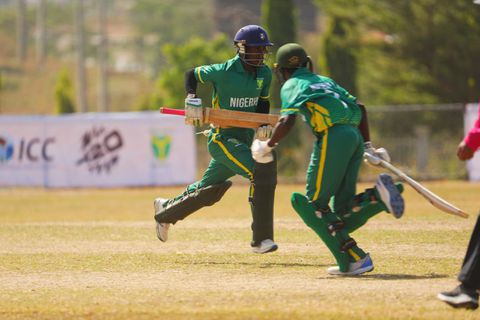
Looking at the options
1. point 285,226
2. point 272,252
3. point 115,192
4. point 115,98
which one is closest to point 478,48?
point 115,192

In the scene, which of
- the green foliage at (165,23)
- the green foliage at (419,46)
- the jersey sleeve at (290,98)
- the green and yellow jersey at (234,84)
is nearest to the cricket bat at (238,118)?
the green and yellow jersey at (234,84)

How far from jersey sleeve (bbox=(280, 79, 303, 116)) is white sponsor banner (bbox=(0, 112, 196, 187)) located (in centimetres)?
1865

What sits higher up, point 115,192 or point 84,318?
point 84,318

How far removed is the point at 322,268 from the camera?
33.2 feet

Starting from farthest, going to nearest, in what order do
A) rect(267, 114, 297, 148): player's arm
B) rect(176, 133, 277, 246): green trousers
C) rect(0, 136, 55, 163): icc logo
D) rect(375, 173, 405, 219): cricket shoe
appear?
rect(0, 136, 55, 163): icc logo < rect(176, 133, 277, 246): green trousers < rect(267, 114, 297, 148): player's arm < rect(375, 173, 405, 219): cricket shoe

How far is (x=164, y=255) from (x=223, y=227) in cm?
350

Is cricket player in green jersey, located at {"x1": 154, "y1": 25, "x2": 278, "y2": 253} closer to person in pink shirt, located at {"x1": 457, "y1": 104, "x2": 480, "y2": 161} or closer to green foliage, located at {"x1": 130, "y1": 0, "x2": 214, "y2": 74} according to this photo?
person in pink shirt, located at {"x1": 457, "y1": 104, "x2": 480, "y2": 161}

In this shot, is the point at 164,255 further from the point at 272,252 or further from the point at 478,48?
the point at 478,48

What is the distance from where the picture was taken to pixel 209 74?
436 inches

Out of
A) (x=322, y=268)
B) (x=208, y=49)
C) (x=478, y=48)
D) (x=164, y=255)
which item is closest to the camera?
(x=322, y=268)

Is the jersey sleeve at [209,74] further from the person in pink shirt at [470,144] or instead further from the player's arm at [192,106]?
the person in pink shirt at [470,144]

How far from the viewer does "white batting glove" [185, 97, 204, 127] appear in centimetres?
1079

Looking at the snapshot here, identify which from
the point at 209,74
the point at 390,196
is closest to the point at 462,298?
the point at 390,196

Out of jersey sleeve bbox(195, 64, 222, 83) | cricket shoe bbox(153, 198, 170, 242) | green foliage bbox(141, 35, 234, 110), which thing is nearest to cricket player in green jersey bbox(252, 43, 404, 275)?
jersey sleeve bbox(195, 64, 222, 83)
